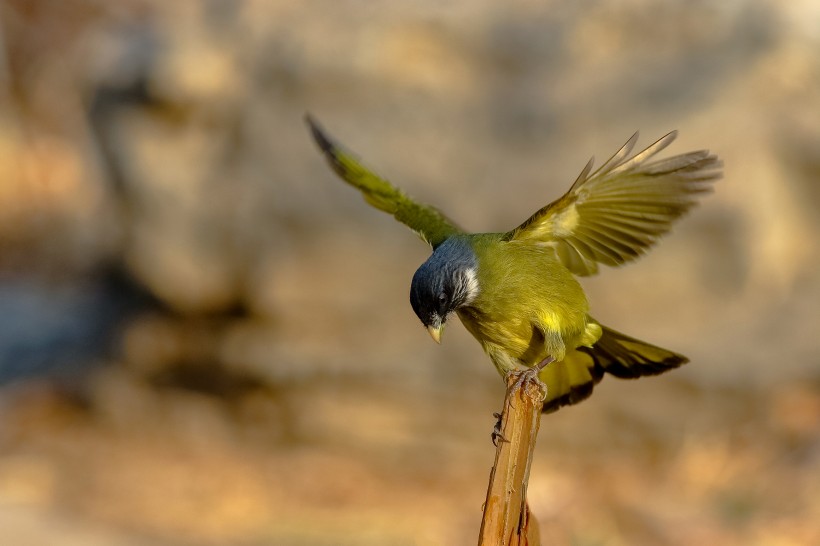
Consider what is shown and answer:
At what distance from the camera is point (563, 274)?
3.40 meters

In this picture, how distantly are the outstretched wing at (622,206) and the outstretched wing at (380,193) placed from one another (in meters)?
0.56

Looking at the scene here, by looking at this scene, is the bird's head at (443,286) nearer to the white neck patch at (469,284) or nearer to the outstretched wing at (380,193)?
the white neck patch at (469,284)

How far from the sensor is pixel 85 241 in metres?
11.6

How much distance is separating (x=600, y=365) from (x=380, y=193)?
45.6 inches

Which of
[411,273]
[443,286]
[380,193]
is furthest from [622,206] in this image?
[411,273]

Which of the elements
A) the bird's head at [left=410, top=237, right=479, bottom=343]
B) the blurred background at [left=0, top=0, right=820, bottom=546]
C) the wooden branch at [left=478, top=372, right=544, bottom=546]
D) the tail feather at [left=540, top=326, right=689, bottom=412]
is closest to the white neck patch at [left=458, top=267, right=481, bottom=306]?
the bird's head at [left=410, top=237, right=479, bottom=343]

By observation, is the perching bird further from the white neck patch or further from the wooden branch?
the wooden branch

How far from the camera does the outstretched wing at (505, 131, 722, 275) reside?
3154mm

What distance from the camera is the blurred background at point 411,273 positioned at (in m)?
6.67

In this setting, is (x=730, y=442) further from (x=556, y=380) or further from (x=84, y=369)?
(x=84, y=369)

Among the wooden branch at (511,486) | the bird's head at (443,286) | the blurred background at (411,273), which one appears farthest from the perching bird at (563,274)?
the blurred background at (411,273)

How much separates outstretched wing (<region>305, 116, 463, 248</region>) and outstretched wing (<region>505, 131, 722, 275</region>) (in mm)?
565

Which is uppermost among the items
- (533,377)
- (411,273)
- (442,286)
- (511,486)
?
(411,273)

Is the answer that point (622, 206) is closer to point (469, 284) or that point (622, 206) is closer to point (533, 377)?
point (469, 284)
